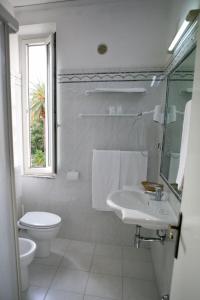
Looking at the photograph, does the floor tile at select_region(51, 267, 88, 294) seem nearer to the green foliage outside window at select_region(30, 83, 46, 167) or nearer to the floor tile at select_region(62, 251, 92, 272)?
the floor tile at select_region(62, 251, 92, 272)

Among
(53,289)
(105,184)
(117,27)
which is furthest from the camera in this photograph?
(105,184)

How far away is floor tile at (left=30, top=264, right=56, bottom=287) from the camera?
5.38 feet

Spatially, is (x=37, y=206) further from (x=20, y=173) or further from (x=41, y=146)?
(x=41, y=146)

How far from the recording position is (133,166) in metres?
1.96

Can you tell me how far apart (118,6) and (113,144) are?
1353mm

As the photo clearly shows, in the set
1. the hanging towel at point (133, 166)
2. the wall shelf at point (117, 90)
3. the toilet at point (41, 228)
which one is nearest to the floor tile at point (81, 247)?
the toilet at point (41, 228)

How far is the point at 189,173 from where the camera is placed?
2.47 ft

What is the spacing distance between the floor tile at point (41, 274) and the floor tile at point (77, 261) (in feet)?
0.49

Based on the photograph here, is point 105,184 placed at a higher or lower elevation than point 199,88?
lower

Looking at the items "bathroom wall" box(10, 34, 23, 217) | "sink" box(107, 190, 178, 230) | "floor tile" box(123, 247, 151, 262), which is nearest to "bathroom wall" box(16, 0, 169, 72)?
"bathroom wall" box(10, 34, 23, 217)

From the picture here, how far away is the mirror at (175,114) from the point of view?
1280 millimetres

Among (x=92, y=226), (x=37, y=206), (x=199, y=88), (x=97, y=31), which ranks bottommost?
(x=92, y=226)

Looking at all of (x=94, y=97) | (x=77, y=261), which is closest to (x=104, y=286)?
(x=77, y=261)

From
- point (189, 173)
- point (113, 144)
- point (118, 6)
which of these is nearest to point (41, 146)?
point (113, 144)
